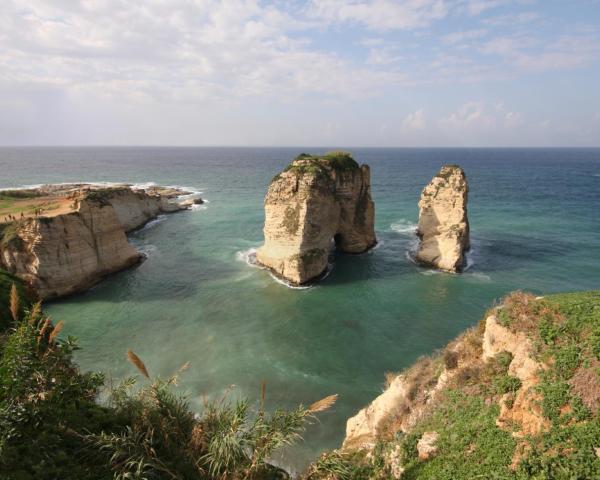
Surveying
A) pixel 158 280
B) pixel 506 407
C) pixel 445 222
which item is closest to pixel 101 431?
pixel 506 407

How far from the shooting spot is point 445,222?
37125mm

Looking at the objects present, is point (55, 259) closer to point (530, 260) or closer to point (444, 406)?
point (444, 406)

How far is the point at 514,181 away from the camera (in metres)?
95.5

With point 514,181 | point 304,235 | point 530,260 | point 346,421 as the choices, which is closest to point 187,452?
point 346,421

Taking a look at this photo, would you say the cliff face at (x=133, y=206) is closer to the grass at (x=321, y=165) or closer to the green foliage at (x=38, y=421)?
the grass at (x=321, y=165)

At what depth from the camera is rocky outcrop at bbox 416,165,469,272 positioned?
115 feet

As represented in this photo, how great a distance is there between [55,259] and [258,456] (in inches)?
1162

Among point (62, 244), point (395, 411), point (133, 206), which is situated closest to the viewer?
point (395, 411)

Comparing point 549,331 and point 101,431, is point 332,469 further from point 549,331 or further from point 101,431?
point 549,331

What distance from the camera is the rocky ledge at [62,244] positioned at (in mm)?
28866

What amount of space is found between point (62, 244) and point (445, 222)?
121 ft

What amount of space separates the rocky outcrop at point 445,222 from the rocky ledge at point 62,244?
1228 inches

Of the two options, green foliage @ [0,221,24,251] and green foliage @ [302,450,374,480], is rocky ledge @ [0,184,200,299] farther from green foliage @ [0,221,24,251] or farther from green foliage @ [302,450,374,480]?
green foliage @ [302,450,374,480]

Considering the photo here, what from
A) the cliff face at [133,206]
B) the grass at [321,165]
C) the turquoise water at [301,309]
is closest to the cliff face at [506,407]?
the turquoise water at [301,309]
